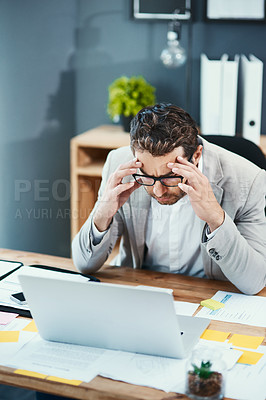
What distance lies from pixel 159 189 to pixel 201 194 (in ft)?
0.39

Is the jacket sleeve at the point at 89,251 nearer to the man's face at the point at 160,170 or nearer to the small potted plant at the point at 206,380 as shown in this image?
the man's face at the point at 160,170

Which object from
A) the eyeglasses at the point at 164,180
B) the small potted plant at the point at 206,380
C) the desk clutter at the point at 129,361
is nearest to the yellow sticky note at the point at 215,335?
the desk clutter at the point at 129,361

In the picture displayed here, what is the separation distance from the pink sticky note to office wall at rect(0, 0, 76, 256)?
180cm

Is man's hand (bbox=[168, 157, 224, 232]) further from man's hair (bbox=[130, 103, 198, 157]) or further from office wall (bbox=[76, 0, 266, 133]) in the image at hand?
office wall (bbox=[76, 0, 266, 133])

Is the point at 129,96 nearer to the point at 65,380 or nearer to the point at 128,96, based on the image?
the point at 128,96

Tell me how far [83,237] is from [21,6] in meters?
1.75

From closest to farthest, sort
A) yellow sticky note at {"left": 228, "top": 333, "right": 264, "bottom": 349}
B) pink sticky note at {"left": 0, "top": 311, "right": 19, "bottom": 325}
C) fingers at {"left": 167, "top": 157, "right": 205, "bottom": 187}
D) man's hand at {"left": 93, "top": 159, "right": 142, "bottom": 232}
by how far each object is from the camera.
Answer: yellow sticky note at {"left": 228, "top": 333, "right": 264, "bottom": 349} → pink sticky note at {"left": 0, "top": 311, "right": 19, "bottom": 325} → fingers at {"left": 167, "top": 157, "right": 205, "bottom": 187} → man's hand at {"left": 93, "top": 159, "right": 142, "bottom": 232}

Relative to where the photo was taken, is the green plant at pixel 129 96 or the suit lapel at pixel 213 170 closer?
the suit lapel at pixel 213 170

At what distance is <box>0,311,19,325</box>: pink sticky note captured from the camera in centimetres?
149

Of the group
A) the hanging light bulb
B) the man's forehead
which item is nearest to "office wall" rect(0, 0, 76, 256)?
the hanging light bulb

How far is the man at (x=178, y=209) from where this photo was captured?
1642mm

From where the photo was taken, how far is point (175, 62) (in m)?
2.82

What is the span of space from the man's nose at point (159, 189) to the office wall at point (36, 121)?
1658mm

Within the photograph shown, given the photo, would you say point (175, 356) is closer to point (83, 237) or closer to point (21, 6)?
point (83, 237)
